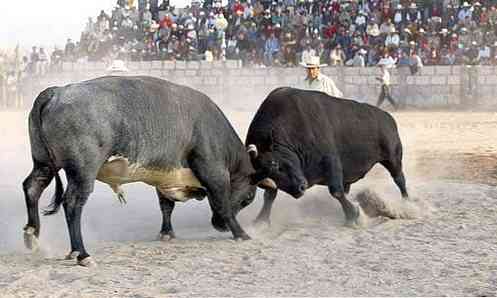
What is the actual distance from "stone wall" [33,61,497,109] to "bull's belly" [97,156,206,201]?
16.4m

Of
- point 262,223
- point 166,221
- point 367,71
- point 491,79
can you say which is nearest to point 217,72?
point 367,71

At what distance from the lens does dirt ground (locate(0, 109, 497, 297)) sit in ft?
18.3

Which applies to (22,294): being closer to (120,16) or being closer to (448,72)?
(448,72)

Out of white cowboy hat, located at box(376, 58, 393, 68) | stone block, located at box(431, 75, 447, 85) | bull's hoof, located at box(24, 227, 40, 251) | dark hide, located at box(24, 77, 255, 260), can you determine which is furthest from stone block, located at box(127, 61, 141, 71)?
bull's hoof, located at box(24, 227, 40, 251)

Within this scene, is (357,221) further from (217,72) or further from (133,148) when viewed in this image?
(217,72)

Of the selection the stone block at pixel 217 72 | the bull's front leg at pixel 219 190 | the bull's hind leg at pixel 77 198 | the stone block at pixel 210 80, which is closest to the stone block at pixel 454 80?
the stone block at pixel 217 72

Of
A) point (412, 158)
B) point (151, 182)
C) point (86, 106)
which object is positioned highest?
point (86, 106)

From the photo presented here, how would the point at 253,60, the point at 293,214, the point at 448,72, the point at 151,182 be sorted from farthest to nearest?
the point at 253,60 < the point at 448,72 < the point at 293,214 < the point at 151,182

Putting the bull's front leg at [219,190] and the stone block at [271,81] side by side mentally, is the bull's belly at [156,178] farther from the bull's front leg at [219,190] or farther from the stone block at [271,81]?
the stone block at [271,81]

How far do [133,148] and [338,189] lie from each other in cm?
226

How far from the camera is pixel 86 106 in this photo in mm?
6246

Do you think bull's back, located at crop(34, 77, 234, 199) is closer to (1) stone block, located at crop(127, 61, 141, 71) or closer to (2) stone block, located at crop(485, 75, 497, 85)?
(2) stone block, located at crop(485, 75, 497, 85)

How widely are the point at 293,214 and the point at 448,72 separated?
1669 centimetres

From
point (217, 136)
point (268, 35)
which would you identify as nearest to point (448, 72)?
point (268, 35)
